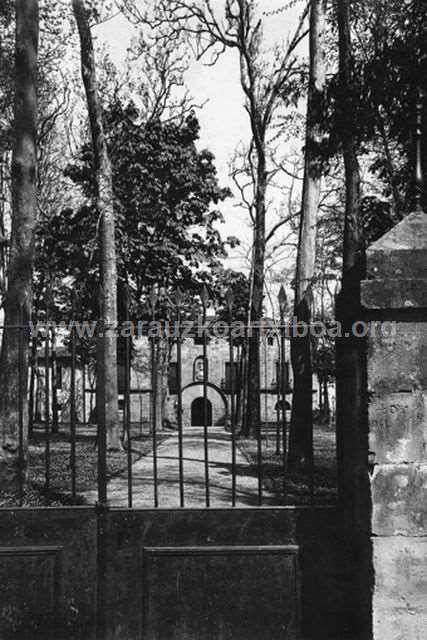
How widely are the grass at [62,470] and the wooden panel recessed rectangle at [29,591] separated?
0.40 m

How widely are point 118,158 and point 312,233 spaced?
13772 mm

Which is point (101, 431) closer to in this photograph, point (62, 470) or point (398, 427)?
point (398, 427)

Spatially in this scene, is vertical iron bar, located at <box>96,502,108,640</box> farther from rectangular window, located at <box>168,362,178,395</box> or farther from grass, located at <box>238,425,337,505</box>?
rectangular window, located at <box>168,362,178,395</box>

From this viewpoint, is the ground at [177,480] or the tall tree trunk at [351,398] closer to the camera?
the tall tree trunk at [351,398]

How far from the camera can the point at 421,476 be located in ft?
14.2

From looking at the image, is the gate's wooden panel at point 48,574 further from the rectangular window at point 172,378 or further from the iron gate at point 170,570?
the rectangular window at point 172,378

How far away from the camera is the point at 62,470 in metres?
13.0

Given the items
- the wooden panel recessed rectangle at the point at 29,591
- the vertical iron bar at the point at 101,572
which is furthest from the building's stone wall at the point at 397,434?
the wooden panel recessed rectangle at the point at 29,591

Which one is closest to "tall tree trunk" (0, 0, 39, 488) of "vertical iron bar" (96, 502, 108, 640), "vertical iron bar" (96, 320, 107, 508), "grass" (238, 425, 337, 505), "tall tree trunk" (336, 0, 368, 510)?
"grass" (238, 425, 337, 505)

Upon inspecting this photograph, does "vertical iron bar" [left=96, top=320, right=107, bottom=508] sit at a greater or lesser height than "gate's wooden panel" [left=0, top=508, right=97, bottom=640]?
greater

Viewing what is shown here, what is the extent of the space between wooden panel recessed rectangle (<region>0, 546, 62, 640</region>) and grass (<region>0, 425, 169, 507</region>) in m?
0.40

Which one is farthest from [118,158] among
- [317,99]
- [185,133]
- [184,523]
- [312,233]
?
[184,523]

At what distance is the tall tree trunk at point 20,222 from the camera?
889 centimetres

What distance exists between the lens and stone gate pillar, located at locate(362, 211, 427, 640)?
429 cm
